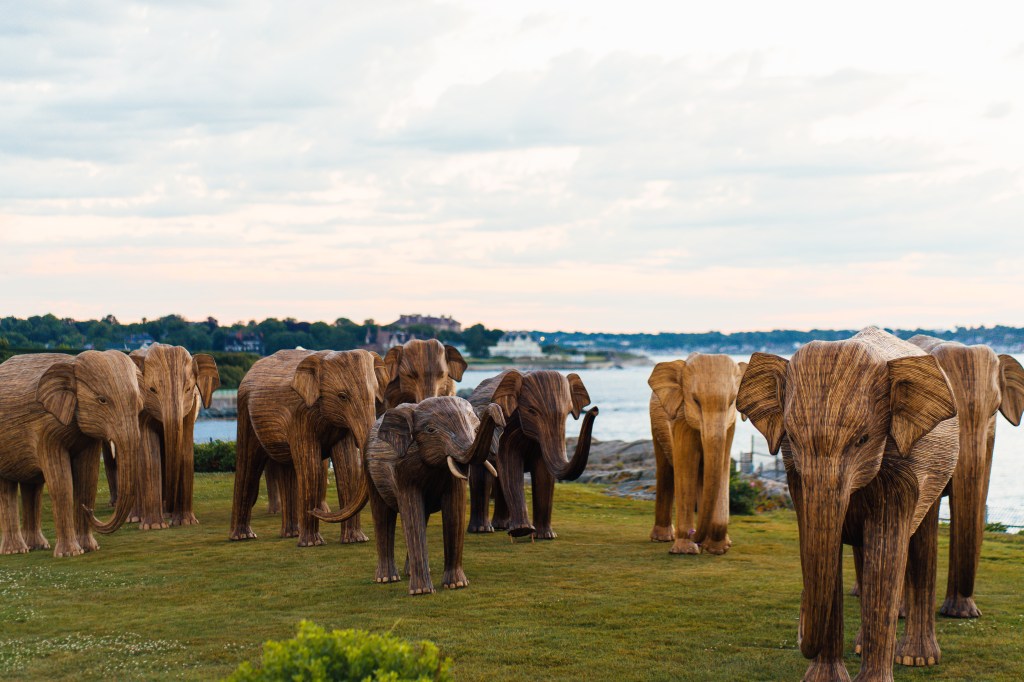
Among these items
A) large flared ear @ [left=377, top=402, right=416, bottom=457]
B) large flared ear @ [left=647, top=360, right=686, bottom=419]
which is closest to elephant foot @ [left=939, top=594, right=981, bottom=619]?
large flared ear @ [left=647, top=360, right=686, bottom=419]

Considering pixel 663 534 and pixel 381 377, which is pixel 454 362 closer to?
pixel 381 377

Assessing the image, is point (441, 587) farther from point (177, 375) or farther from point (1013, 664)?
point (177, 375)

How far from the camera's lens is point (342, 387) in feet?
41.5

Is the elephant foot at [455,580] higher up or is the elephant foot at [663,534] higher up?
the elephant foot at [455,580]

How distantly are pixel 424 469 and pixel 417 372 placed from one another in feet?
18.9

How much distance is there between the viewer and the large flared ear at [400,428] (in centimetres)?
1003

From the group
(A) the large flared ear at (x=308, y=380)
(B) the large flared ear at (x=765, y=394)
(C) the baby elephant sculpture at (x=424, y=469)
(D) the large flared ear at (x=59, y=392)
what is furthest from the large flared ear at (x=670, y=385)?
(D) the large flared ear at (x=59, y=392)

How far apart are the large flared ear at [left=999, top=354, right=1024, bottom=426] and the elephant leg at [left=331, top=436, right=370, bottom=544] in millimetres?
7832

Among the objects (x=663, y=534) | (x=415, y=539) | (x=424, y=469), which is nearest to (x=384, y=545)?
(x=415, y=539)

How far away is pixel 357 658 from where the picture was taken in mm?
4441

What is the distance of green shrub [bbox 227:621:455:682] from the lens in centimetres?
437

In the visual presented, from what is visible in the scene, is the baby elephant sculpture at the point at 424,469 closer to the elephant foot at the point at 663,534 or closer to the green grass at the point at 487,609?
the green grass at the point at 487,609

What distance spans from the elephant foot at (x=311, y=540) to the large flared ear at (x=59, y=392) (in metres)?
3.24

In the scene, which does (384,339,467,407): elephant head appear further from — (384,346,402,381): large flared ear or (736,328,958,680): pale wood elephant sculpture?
(736,328,958,680): pale wood elephant sculpture
